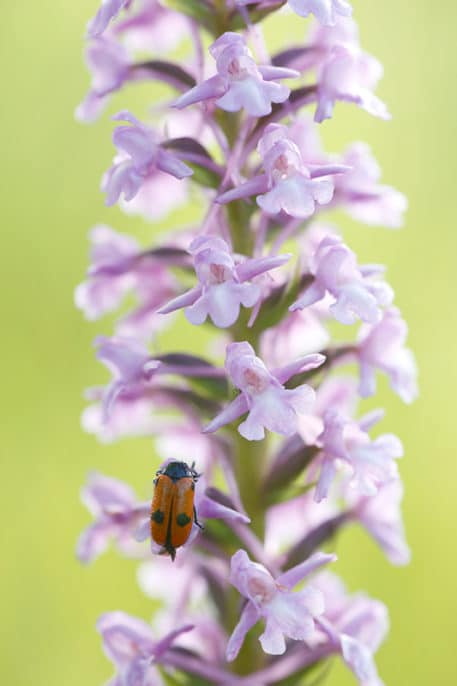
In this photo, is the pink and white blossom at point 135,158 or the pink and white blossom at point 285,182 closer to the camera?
the pink and white blossom at point 285,182

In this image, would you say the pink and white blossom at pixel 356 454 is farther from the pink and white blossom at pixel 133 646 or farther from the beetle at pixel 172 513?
the pink and white blossom at pixel 133 646

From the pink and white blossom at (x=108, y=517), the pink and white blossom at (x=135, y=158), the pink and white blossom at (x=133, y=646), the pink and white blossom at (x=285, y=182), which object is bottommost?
the pink and white blossom at (x=133, y=646)

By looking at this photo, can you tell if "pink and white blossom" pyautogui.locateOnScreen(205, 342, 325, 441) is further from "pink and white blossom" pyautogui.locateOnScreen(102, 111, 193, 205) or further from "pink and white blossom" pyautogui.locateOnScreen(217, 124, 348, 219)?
"pink and white blossom" pyautogui.locateOnScreen(102, 111, 193, 205)

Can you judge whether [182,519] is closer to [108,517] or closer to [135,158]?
[108,517]

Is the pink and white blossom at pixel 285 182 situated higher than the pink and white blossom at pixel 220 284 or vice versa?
the pink and white blossom at pixel 285 182

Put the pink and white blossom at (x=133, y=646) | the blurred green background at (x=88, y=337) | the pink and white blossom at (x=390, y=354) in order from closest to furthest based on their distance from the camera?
the pink and white blossom at (x=133, y=646) < the pink and white blossom at (x=390, y=354) < the blurred green background at (x=88, y=337)

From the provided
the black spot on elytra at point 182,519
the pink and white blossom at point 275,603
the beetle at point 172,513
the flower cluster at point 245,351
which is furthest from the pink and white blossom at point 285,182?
the pink and white blossom at point 275,603

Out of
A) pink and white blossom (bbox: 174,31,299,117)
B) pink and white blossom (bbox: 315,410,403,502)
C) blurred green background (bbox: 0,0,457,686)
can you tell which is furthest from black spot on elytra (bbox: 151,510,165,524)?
blurred green background (bbox: 0,0,457,686)

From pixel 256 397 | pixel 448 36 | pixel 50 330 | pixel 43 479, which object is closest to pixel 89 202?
pixel 50 330
